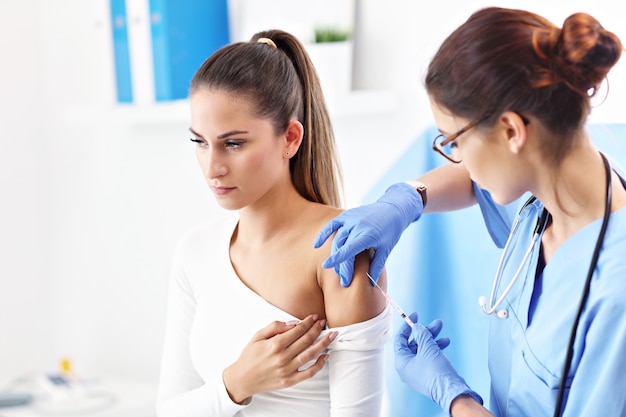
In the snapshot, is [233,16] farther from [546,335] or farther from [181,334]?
[546,335]

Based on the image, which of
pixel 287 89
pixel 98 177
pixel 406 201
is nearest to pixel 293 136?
pixel 287 89

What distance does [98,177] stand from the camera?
2.71 metres

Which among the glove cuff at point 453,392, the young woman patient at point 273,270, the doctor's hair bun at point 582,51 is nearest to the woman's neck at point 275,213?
the young woman patient at point 273,270

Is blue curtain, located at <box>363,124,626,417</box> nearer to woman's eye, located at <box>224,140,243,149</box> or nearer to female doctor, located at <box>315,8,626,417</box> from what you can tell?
female doctor, located at <box>315,8,626,417</box>

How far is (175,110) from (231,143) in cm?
97

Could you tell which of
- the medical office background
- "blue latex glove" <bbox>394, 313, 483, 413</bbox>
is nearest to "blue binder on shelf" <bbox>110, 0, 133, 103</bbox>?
the medical office background

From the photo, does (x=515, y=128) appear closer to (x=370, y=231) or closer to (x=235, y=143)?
(x=370, y=231)

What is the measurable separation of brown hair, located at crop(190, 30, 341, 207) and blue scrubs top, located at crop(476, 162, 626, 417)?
1.17 feet

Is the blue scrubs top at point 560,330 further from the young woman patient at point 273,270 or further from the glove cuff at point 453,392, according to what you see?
the young woman patient at point 273,270

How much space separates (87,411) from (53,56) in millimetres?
1208

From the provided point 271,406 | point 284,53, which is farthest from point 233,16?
point 271,406

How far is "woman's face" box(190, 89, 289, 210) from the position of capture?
126cm

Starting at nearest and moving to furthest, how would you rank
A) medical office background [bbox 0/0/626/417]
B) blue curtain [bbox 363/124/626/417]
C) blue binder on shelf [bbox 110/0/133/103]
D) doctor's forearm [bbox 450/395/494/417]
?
doctor's forearm [bbox 450/395/494/417] < blue curtain [bbox 363/124/626/417] < medical office background [bbox 0/0/626/417] < blue binder on shelf [bbox 110/0/133/103]

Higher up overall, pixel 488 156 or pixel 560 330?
pixel 488 156
